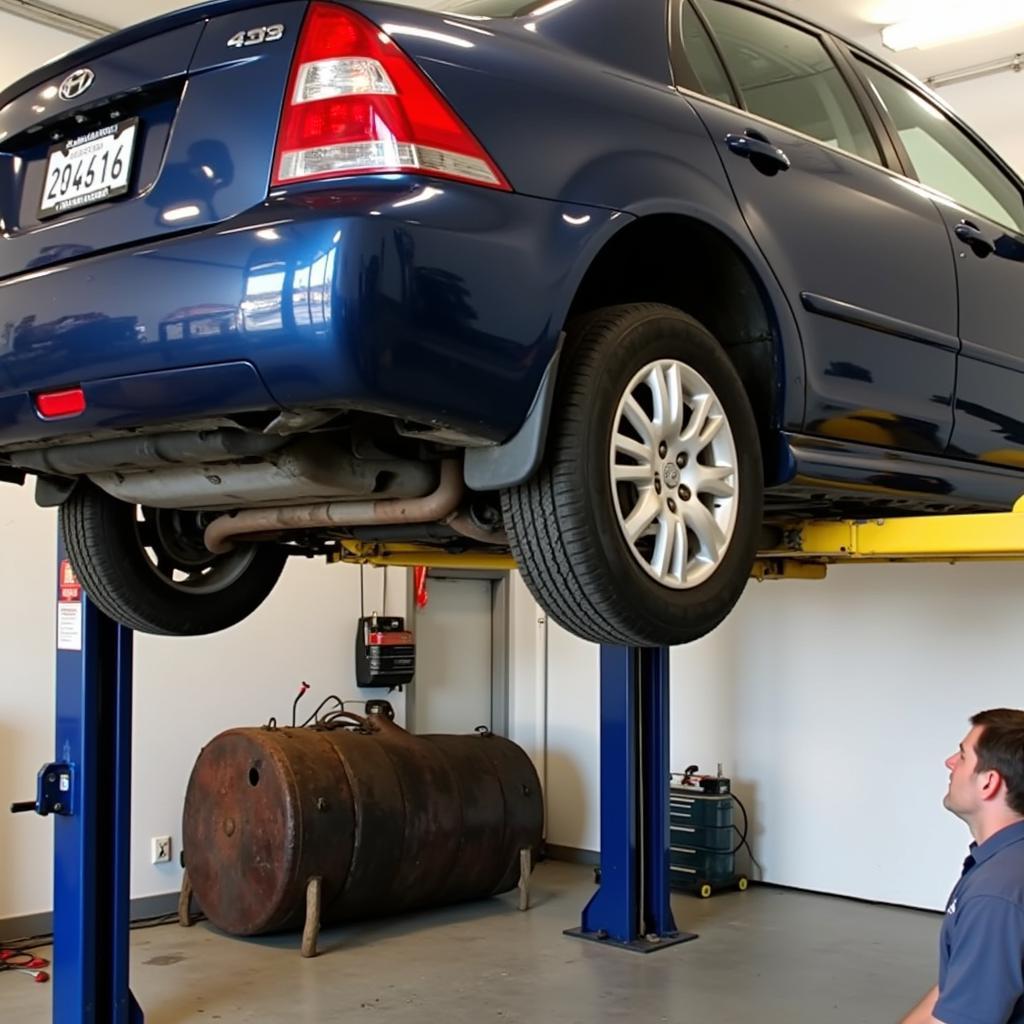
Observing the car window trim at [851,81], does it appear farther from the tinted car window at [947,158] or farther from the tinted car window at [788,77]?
the tinted car window at [947,158]

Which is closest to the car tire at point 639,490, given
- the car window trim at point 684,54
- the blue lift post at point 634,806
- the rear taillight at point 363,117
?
the rear taillight at point 363,117

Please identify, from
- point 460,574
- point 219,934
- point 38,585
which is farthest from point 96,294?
point 460,574

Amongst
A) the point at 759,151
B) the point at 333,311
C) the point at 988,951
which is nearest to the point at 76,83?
the point at 333,311

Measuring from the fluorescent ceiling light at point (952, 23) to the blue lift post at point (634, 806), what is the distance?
2893 millimetres

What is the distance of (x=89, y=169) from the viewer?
7.67ft

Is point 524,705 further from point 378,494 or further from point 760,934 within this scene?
point 378,494

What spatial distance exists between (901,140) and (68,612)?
3.05 metres

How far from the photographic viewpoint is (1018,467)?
351 cm

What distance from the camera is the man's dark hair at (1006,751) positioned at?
2.46m

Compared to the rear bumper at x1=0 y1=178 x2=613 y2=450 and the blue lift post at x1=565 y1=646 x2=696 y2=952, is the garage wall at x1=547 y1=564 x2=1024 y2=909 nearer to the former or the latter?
the blue lift post at x1=565 y1=646 x2=696 y2=952

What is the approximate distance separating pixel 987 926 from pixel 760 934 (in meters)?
4.26

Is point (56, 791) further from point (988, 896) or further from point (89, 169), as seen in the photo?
point (988, 896)

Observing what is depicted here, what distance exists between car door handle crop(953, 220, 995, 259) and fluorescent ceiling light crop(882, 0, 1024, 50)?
2.53m

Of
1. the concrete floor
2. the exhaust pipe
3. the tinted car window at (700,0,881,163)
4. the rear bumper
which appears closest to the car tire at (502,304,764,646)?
the rear bumper
